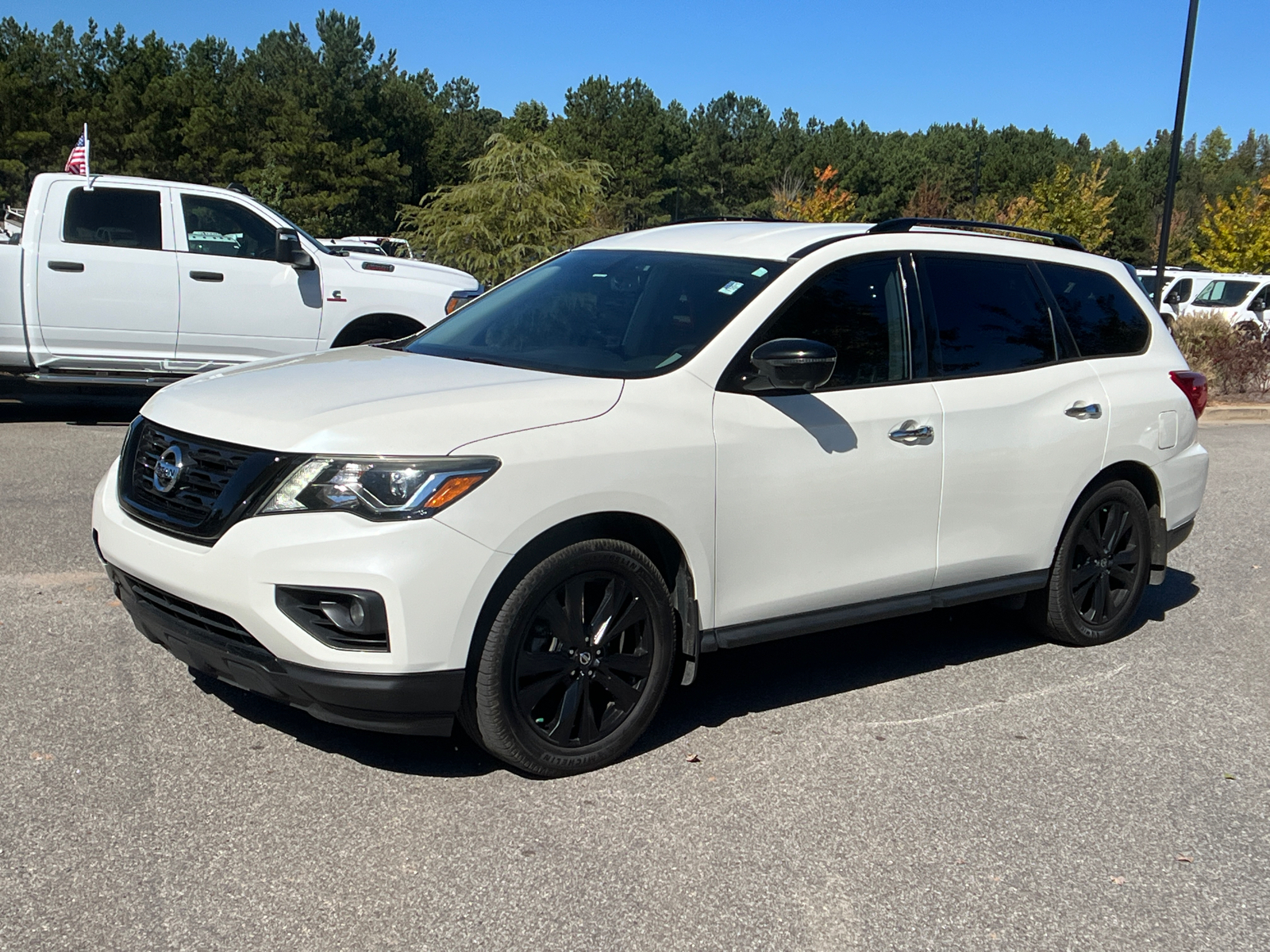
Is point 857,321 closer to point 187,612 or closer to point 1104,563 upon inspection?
point 1104,563

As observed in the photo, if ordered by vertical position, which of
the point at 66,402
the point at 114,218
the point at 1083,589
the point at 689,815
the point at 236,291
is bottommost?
the point at 66,402

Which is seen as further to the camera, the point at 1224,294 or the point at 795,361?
the point at 1224,294

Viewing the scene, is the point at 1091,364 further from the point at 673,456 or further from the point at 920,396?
the point at 673,456

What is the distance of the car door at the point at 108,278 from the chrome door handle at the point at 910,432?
7858 millimetres

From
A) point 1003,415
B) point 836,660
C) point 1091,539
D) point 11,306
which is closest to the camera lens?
point 1003,415

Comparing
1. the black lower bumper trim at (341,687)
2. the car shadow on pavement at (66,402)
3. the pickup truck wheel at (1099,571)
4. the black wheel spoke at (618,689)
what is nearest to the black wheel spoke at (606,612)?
the black wheel spoke at (618,689)

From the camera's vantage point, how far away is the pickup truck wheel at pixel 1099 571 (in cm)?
552

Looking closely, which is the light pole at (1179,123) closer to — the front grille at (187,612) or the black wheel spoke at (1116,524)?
the black wheel spoke at (1116,524)

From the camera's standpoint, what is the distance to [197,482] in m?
3.81

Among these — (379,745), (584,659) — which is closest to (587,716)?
(584,659)

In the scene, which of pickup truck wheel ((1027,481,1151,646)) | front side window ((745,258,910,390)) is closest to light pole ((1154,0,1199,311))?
pickup truck wheel ((1027,481,1151,646))

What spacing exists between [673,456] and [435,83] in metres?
113

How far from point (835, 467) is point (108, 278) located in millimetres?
8014

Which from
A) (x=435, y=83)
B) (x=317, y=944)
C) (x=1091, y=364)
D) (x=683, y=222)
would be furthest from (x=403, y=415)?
(x=435, y=83)
